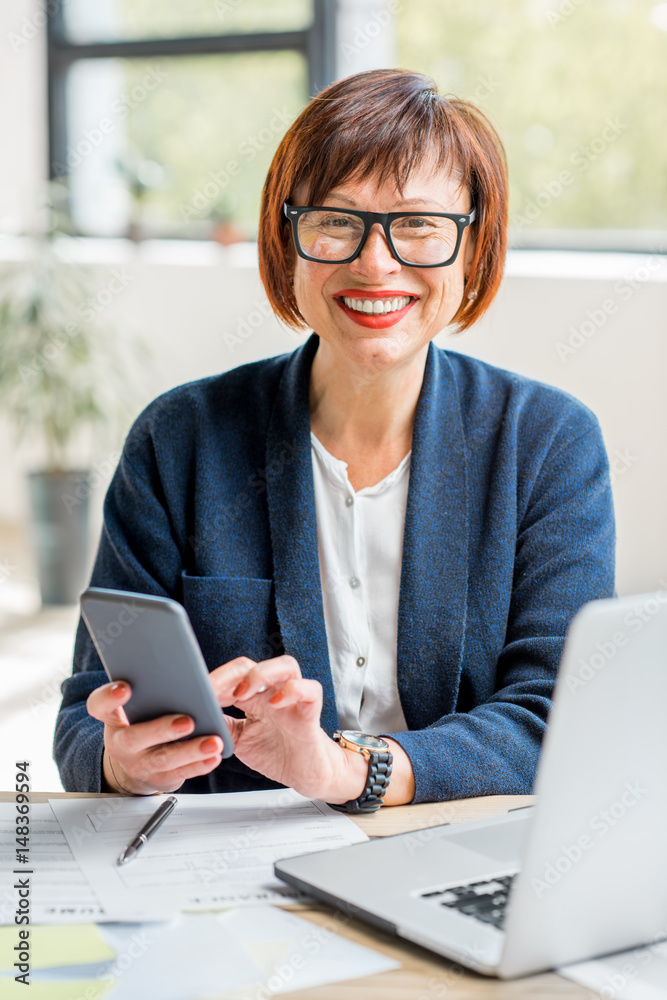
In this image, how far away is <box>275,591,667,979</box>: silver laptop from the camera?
0.67m

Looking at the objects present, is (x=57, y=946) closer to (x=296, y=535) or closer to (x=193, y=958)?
(x=193, y=958)

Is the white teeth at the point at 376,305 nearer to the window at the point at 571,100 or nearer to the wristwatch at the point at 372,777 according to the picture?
the wristwatch at the point at 372,777

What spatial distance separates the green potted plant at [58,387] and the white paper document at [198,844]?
2.86 metres

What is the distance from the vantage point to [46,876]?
0.89 m

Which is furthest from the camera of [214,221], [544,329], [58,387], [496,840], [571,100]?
[214,221]

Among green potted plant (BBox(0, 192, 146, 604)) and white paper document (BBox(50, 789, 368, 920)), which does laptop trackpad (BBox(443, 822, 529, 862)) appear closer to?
white paper document (BBox(50, 789, 368, 920))

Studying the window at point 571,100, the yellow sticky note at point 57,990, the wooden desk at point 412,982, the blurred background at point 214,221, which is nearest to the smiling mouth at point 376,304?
the wooden desk at point 412,982

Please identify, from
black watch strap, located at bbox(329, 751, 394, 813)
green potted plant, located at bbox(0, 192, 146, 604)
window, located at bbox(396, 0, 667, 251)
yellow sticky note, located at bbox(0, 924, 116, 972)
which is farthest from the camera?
green potted plant, located at bbox(0, 192, 146, 604)

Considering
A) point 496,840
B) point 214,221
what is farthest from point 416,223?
point 214,221

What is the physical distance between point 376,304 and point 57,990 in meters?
0.84

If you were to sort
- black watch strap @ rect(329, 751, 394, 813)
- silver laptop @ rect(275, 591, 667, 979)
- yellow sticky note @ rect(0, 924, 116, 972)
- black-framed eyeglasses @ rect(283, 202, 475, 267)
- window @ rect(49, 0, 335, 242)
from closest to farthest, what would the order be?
silver laptop @ rect(275, 591, 667, 979) → yellow sticky note @ rect(0, 924, 116, 972) → black watch strap @ rect(329, 751, 394, 813) → black-framed eyeglasses @ rect(283, 202, 475, 267) → window @ rect(49, 0, 335, 242)

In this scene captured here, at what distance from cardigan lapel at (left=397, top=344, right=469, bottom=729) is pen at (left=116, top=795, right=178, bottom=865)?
375 mm

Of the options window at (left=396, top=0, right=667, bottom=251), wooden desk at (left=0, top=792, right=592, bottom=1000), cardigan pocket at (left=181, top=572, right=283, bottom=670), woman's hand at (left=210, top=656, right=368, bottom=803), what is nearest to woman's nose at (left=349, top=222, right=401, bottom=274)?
cardigan pocket at (left=181, top=572, right=283, bottom=670)

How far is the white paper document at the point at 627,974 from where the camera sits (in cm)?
72
